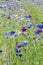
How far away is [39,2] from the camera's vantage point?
4418mm

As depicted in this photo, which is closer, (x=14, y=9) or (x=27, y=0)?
(x=14, y=9)

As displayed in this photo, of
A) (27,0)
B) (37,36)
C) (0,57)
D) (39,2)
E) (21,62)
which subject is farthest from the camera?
(27,0)

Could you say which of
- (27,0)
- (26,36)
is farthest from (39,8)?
(26,36)

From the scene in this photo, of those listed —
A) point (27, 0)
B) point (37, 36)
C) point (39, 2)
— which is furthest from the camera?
point (27, 0)

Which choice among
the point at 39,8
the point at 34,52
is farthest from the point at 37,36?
the point at 39,8

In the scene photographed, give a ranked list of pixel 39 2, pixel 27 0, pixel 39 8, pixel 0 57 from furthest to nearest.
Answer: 1. pixel 27 0
2. pixel 39 2
3. pixel 39 8
4. pixel 0 57

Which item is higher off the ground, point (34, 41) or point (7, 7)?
point (34, 41)

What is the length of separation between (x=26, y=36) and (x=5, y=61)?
43 cm

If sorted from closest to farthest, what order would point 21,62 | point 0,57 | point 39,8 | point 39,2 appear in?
point 21,62 → point 0,57 → point 39,8 → point 39,2

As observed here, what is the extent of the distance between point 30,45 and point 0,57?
0.84 feet

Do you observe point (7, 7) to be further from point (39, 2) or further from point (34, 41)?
point (34, 41)

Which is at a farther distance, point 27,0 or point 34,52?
point 27,0

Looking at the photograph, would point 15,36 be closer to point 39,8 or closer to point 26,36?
point 26,36

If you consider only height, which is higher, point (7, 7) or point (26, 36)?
point (26, 36)
